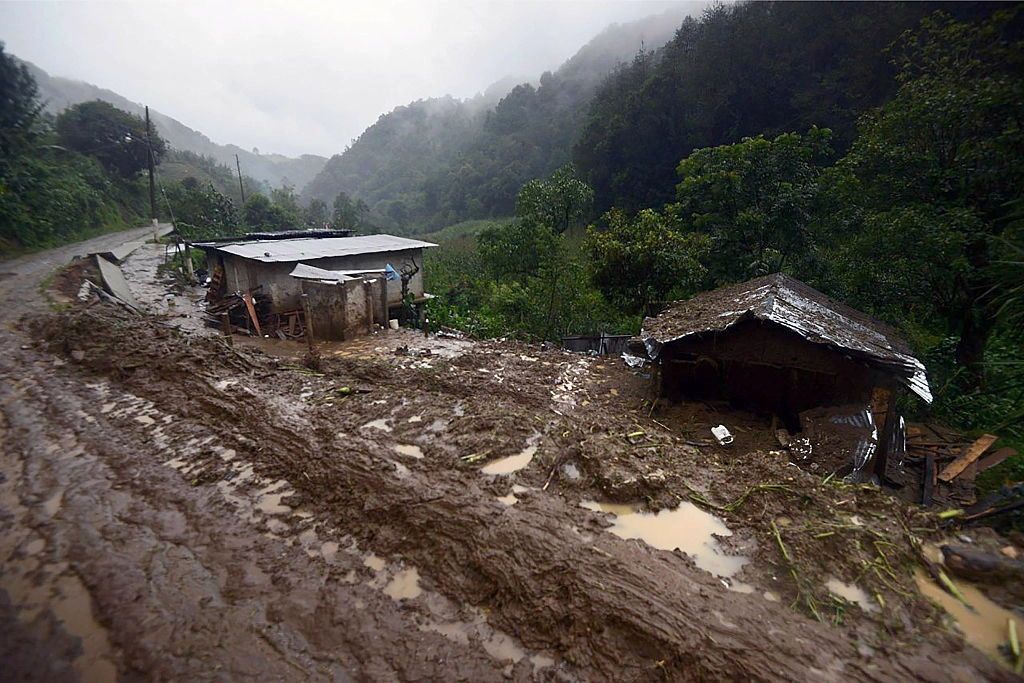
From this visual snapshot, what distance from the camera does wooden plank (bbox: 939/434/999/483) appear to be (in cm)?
737

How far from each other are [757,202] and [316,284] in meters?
12.1

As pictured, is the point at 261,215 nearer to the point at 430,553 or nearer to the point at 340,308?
the point at 340,308

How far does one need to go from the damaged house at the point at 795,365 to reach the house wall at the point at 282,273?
10.4 metres

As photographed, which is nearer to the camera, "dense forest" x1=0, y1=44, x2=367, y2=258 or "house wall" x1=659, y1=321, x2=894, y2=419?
"house wall" x1=659, y1=321, x2=894, y2=419

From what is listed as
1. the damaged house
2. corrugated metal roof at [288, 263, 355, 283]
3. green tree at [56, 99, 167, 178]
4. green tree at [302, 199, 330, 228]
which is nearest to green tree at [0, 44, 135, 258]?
green tree at [56, 99, 167, 178]

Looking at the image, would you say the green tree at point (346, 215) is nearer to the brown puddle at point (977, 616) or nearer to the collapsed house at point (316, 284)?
the collapsed house at point (316, 284)

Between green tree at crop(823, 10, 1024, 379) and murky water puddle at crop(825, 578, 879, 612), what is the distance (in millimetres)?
7872

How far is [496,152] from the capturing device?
196 ft

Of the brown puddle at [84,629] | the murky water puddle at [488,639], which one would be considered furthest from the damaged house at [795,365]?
the brown puddle at [84,629]

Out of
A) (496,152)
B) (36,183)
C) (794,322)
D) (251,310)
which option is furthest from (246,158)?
(794,322)

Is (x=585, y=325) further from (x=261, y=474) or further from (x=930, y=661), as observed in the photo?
(x=930, y=661)

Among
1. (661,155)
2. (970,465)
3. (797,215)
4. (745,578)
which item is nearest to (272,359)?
(745,578)

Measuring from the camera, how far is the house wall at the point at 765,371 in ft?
22.4

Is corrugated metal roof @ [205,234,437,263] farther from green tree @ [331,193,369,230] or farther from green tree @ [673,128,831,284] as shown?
green tree @ [331,193,369,230]
